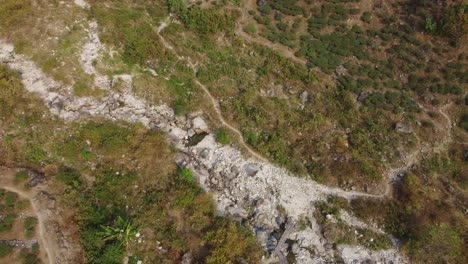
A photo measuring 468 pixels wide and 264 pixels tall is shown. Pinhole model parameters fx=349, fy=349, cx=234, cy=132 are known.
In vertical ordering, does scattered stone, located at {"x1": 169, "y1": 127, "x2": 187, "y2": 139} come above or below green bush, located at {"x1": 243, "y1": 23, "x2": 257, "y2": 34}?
below

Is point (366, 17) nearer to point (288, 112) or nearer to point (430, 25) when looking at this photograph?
point (430, 25)


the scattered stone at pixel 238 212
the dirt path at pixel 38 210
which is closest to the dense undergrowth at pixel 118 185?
the dirt path at pixel 38 210

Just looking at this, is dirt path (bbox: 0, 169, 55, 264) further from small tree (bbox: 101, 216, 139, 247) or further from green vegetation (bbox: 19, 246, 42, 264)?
small tree (bbox: 101, 216, 139, 247)

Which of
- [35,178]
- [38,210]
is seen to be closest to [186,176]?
[38,210]

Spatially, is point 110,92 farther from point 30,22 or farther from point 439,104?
point 439,104

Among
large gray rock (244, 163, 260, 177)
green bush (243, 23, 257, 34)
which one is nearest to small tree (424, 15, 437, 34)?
green bush (243, 23, 257, 34)

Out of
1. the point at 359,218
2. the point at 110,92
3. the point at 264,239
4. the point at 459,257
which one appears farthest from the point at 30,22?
the point at 459,257
